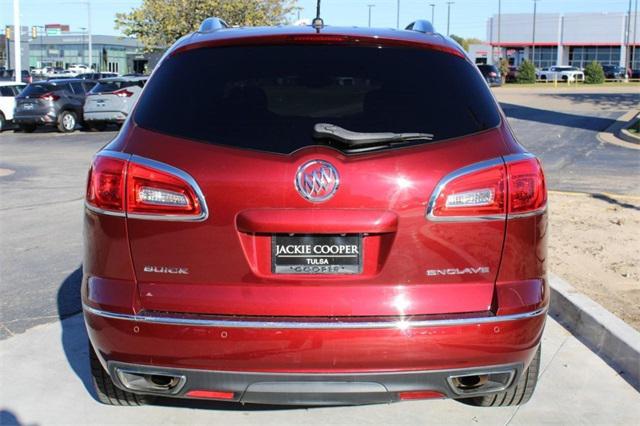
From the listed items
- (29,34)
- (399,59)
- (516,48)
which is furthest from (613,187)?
(516,48)

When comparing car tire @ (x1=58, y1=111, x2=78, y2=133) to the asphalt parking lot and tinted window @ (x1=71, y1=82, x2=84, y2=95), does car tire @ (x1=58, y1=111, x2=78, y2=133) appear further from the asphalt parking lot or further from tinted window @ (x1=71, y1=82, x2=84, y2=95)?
the asphalt parking lot

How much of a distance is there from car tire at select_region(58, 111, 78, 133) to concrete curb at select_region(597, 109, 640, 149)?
16.2m

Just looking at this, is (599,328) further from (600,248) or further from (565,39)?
(565,39)

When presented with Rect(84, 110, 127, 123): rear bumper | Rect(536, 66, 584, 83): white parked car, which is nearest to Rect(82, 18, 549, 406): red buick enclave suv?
Rect(84, 110, 127, 123): rear bumper

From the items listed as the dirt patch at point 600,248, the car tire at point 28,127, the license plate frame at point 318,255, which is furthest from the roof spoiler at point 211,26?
the car tire at point 28,127

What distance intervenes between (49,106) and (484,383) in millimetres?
23711

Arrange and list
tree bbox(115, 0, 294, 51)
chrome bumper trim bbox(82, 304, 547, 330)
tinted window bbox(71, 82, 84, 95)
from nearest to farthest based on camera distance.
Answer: chrome bumper trim bbox(82, 304, 547, 330) < tinted window bbox(71, 82, 84, 95) < tree bbox(115, 0, 294, 51)

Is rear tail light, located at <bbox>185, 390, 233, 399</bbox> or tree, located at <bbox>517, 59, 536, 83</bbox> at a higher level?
tree, located at <bbox>517, 59, 536, 83</bbox>

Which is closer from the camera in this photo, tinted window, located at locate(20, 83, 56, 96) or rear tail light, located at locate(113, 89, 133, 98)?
rear tail light, located at locate(113, 89, 133, 98)

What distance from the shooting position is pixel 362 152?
3.21 meters

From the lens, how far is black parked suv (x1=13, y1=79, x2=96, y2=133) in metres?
24.7

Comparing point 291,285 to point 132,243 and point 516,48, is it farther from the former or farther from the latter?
point 516,48

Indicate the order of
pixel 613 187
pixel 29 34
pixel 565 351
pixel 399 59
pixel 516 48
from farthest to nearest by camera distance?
pixel 516 48
pixel 29 34
pixel 613 187
pixel 565 351
pixel 399 59

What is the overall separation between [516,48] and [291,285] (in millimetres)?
103416
